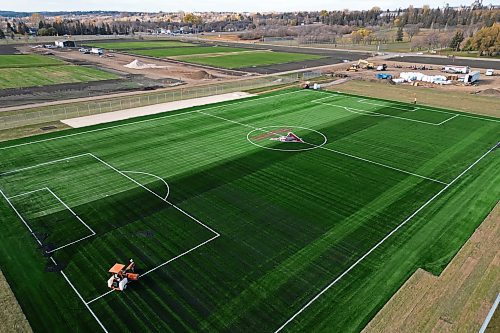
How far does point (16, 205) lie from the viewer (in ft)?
115

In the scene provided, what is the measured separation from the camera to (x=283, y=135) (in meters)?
54.3

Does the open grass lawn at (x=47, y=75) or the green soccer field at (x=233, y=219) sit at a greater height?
the green soccer field at (x=233, y=219)

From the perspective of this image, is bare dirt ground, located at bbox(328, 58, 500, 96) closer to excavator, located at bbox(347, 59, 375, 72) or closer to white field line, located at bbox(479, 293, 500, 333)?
excavator, located at bbox(347, 59, 375, 72)

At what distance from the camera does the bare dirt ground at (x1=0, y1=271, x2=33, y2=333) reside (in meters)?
22.0

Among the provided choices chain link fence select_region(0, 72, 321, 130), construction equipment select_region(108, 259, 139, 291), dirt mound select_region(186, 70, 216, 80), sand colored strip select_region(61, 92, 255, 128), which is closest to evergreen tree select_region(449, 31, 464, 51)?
chain link fence select_region(0, 72, 321, 130)

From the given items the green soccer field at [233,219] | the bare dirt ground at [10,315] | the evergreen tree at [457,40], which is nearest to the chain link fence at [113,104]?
the green soccer field at [233,219]

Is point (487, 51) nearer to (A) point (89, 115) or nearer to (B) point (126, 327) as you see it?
(A) point (89, 115)

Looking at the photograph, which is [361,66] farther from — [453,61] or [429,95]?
[429,95]

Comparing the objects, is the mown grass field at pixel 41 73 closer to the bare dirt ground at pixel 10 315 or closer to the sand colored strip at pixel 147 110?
the sand colored strip at pixel 147 110

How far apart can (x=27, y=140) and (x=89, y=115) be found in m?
13.9

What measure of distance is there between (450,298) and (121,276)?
21.3 m

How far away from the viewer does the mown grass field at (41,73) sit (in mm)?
94338

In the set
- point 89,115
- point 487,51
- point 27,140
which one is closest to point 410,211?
point 27,140

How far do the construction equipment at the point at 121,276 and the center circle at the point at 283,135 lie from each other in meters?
27.4
